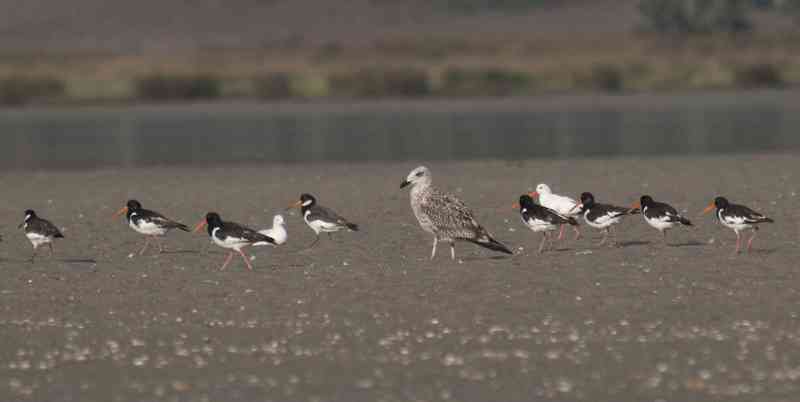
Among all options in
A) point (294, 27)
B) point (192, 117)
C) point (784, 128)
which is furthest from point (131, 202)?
point (294, 27)

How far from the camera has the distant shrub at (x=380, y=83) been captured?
184 feet

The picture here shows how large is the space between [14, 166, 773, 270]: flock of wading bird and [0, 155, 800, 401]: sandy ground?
0.94 feet

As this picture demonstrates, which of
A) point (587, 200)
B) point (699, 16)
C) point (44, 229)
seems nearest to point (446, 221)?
point (587, 200)

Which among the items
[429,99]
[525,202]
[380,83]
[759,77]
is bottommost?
[429,99]

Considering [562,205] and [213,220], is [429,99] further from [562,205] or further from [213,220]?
[213,220]

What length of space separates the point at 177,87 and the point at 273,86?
139 inches

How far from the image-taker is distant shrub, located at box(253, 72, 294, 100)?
55.3 metres

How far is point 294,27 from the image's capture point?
393ft

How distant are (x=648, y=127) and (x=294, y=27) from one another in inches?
3164

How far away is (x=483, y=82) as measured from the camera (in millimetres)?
58438

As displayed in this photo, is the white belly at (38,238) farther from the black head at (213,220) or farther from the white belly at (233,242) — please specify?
the white belly at (233,242)

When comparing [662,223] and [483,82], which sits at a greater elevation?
[662,223]

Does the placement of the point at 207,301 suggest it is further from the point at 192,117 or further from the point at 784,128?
the point at 192,117

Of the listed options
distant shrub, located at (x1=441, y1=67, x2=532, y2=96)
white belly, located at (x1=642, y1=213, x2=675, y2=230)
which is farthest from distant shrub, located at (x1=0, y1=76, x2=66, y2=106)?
white belly, located at (x1=642, y1=213, x2=675, y2=230)
